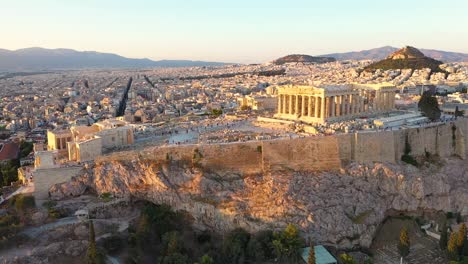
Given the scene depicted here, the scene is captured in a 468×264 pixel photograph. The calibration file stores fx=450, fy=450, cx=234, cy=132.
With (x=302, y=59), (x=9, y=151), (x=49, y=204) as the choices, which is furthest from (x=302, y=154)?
(x=302, y=59)

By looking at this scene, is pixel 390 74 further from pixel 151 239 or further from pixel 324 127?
pixel 151 239

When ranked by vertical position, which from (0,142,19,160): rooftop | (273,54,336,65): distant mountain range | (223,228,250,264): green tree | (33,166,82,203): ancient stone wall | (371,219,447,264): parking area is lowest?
(371,219,447,264): parking area

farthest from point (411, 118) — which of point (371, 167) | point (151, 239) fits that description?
point (151, 239)

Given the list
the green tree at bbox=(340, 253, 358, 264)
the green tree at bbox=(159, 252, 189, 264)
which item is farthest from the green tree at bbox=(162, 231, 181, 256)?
the green tree at bbox=(340, 253, 358, 264)

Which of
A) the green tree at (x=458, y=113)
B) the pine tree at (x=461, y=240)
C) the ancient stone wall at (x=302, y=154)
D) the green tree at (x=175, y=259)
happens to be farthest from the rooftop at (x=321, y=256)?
the green tree at (x=458, y=113)

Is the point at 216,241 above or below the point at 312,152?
below

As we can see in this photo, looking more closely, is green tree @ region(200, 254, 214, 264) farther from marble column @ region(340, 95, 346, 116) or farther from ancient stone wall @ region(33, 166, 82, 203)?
marble column @ region(340, 95, 346, 116)
